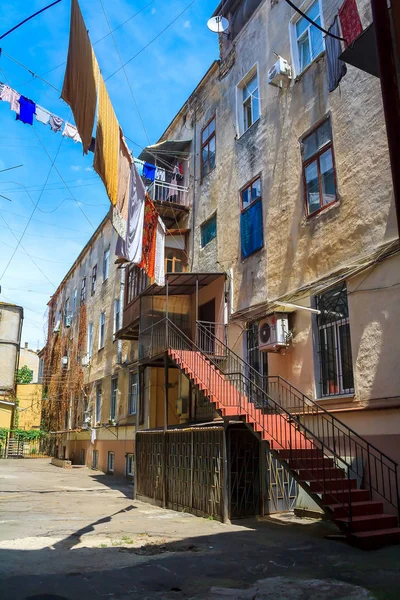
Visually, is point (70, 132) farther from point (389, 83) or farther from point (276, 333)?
point (389, 83)

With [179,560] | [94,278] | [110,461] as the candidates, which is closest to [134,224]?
[179,560]

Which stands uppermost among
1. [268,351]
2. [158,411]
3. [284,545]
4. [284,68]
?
[284,68]

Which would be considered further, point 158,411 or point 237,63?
point 158,411

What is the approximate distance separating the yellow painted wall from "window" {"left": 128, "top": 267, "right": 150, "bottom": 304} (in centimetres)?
2299

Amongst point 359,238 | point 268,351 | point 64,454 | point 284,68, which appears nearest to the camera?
point 359,238

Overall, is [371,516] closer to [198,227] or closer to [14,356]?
[198,227]

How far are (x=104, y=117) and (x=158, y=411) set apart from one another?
11.6 metres

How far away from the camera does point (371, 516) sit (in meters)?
8.01

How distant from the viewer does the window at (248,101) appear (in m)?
15.3

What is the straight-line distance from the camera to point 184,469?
11.7m

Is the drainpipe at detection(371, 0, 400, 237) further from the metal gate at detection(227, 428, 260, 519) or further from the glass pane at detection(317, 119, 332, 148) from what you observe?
the metal gate at detection(227, 428, 260, 519)

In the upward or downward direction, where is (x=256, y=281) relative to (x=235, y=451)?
upward

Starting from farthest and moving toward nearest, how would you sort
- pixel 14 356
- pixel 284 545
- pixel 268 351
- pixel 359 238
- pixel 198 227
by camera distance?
1. pixel 14 356
2. pixel 198 227
3. pixel 268 351
4. pixel 359 238
5. pixel 284 545

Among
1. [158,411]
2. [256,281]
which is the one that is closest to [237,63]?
[256,281]
